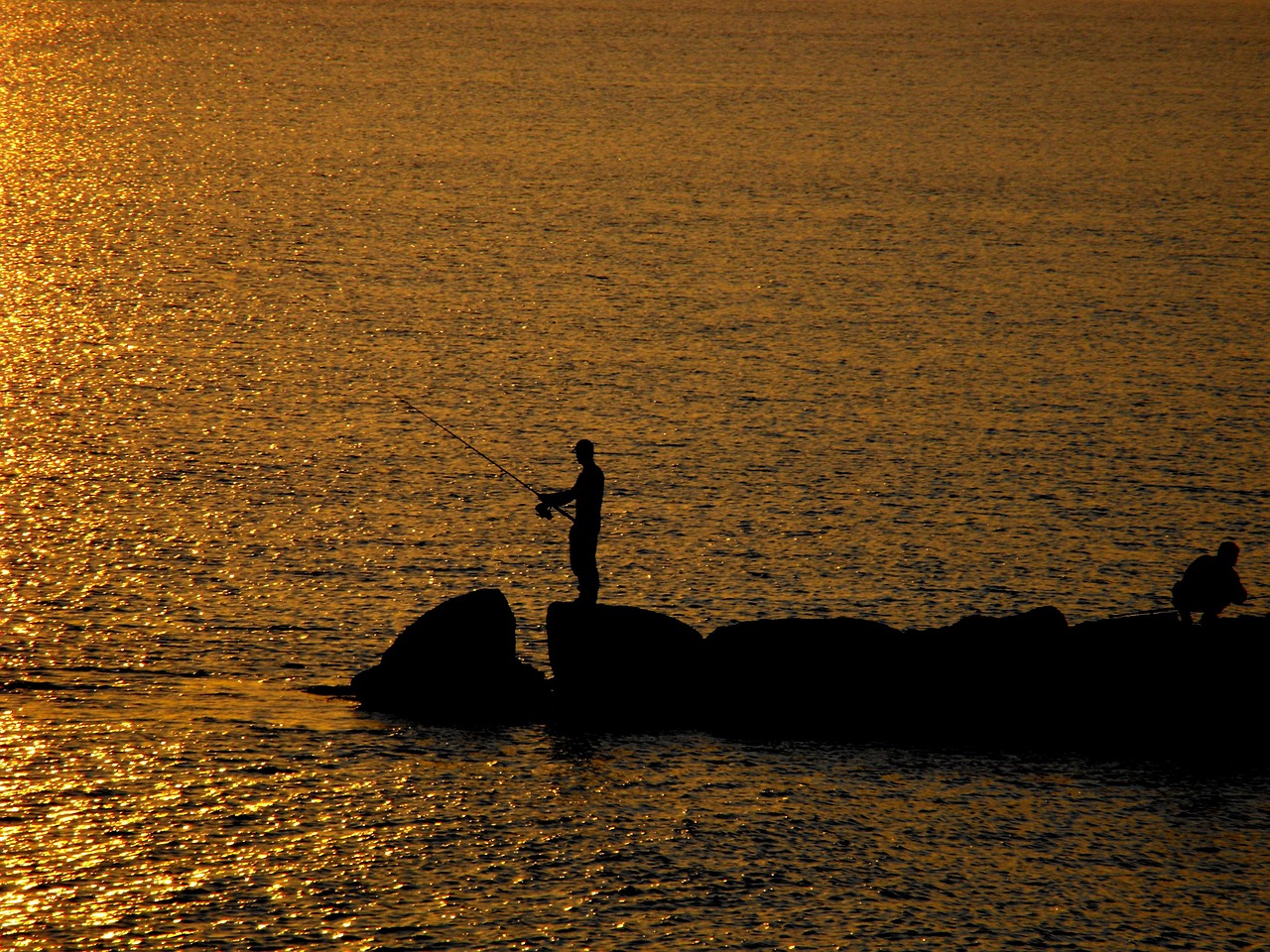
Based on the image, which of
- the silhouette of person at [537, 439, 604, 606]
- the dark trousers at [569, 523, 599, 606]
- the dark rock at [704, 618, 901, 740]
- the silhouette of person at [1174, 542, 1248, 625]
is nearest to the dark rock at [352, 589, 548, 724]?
the dark trousers at [569, 523, 599, 606]

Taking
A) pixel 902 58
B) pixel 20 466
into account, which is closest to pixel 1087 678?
pixel 20 466

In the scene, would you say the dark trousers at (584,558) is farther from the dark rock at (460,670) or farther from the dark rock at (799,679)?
the dark rock at (799,679)

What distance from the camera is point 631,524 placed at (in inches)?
1416

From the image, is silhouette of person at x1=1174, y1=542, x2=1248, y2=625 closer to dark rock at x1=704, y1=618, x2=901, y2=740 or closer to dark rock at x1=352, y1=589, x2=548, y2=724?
dark rock at x1=704, y1=618, x2=901, y2=740

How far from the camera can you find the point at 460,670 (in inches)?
939

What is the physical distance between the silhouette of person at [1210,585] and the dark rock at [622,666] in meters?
7.12

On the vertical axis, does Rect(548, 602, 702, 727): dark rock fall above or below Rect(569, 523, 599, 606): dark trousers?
below

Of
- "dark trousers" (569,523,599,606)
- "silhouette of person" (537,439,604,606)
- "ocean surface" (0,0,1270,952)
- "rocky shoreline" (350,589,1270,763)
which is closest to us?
"ocean surface" (0,0,1270,952)

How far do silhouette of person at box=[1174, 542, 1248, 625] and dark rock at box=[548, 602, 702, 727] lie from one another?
7117mm

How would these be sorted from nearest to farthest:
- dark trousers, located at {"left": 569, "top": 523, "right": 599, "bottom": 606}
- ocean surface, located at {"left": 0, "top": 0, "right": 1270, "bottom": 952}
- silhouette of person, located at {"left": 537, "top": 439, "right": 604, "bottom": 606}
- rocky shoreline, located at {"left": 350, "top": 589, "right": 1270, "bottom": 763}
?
ocean surface, located at {"left": 0, "top": 0, "right": 1270, "bottom": 952} < silhouette of person, located at {"left": 537, "top": 439, "right": 604, "bottom": 606} < dark trousers, located at {"left": 569, "top": 523, "right": 599, "bottom": 606} < rocky shoreline, located at {"left": 350, "top": 589, "right": 1270, "bottom": 763}

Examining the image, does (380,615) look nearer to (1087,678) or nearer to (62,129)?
(1087,678)

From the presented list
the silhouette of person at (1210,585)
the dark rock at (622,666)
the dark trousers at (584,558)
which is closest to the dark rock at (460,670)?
the dark rock at (622,666)

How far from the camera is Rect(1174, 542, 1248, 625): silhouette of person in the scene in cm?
2292

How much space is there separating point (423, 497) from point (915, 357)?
20.7m
